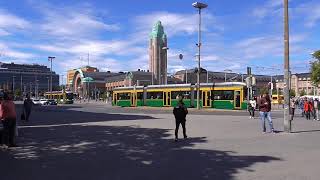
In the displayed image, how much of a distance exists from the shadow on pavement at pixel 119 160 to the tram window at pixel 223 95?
112 ft

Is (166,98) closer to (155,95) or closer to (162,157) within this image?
(155,95)

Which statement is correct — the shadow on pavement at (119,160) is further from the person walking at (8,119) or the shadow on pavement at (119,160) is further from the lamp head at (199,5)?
the lamp head at (199,5)

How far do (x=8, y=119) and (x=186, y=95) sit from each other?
43.0 m

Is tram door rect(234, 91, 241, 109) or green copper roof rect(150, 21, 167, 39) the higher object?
green copper roof rect(150, 21, 167, 39)

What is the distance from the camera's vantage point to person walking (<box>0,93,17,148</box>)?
15.3 meters

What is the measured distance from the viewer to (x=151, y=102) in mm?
63094

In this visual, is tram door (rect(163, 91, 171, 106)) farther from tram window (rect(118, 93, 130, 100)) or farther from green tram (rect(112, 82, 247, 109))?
tram window (rect(118, 93, 130, 100))

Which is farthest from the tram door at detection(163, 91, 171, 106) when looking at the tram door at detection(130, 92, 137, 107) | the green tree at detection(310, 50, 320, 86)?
the green tree at detection(310, 50, 320, 86)

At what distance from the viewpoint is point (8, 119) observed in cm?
1535

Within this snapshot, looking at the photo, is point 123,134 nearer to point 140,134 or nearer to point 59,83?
point 140,134

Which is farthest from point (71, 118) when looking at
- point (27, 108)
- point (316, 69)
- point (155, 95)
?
point (316, 69)

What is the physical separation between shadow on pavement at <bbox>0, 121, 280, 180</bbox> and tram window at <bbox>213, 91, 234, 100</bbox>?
3408cm

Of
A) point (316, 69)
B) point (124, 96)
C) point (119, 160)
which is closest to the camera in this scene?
point (119, 160)

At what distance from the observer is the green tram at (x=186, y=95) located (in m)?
50.6
